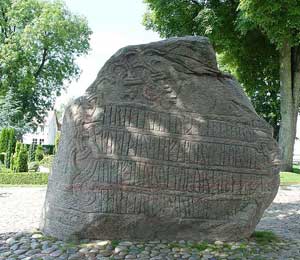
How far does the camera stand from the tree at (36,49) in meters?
34.7

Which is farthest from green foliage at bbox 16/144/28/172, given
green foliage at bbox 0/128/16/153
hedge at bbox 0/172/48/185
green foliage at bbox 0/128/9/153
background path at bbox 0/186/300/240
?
green foliage at bbox 0/128/9/153

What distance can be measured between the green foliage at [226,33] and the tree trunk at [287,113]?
2.36 m

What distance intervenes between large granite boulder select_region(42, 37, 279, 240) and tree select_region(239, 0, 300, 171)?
11.1m

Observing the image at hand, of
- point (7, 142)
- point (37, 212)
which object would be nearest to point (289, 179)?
point (37, 212)

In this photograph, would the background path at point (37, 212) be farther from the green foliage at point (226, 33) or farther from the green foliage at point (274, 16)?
the green foliage at point (226, 33)

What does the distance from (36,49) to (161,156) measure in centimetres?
3227

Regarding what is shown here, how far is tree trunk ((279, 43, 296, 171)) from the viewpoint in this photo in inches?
749

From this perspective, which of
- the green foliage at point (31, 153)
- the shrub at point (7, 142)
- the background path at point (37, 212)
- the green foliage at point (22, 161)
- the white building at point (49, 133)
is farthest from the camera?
the white building at point (49, 133)

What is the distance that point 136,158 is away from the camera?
567 centimetres

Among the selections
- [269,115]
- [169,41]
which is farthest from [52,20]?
[169,41]

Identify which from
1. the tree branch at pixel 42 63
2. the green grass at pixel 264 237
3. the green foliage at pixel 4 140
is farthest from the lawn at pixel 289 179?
the tree branch at pixel 42 63

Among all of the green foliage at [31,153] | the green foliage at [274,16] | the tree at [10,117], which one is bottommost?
the green foliage at [31,153]

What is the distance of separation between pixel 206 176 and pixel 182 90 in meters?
1.34

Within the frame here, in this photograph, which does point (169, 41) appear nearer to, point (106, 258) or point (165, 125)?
point (165, 125)
